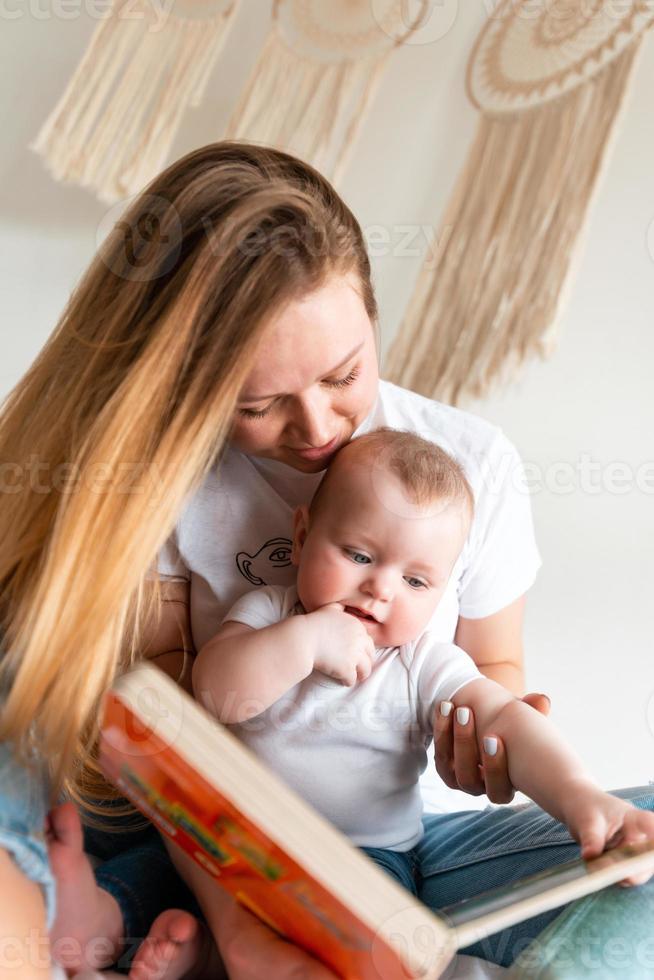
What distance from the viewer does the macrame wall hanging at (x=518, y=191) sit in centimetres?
144

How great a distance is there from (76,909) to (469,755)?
0.32 metres

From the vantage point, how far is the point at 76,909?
2.68ft

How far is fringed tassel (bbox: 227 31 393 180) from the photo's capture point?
151 cm

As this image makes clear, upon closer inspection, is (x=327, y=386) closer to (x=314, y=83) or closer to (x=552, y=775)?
(x=552, y=775)

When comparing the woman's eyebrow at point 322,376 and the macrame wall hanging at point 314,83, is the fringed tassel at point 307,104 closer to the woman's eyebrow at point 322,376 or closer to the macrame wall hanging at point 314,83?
the macrame wall hanging at point 314,83

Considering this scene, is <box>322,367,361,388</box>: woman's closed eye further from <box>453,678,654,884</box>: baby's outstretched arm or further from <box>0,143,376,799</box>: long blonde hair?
<box>453,678,654,884</box>: baby's outstretched arm

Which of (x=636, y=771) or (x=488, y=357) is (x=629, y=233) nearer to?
(x=488, y=357)

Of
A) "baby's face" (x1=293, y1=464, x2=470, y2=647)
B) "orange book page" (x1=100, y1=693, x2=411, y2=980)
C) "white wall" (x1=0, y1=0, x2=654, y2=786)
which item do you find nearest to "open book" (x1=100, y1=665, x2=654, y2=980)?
"orange book page" (x1=100, y1=693, x2=411, y2=980)

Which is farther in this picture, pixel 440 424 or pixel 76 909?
pixel 440 424

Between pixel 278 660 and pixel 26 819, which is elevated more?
pixel 278 660

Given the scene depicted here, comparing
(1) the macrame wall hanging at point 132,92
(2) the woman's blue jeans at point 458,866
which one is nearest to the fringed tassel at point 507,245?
(1) the macrame wall hanging at point 132,92

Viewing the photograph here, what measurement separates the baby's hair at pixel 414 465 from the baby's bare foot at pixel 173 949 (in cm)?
35

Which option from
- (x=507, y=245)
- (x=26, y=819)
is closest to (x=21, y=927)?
(x=26, y=819)

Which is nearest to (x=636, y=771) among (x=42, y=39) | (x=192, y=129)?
(x=192, y=129)
